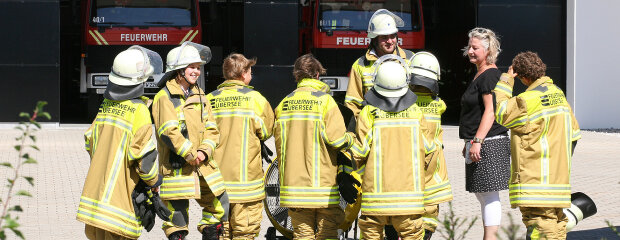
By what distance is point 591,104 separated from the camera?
2020 centimetres

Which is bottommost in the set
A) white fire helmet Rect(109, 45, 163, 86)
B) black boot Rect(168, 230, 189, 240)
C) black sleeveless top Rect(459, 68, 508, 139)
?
black boot Rect(168, 230, 189, 240)

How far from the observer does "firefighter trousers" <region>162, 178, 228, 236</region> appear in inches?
282

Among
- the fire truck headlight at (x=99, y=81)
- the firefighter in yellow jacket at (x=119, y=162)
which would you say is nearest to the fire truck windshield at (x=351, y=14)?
the fire truck headlight at (x=99, y=81)

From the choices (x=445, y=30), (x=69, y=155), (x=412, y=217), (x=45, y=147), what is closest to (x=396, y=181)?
(x=412, y=217)

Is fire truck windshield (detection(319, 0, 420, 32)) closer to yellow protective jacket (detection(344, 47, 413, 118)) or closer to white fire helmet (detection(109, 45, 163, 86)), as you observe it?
yellow protective jacket (detection(344, 47, 413, 118))

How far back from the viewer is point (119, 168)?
Result: 244 inches

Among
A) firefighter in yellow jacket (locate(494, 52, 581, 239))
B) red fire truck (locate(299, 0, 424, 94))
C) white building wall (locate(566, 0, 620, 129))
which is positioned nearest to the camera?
firefighter in yellow jacket (locate(494, 52, 581, 239))

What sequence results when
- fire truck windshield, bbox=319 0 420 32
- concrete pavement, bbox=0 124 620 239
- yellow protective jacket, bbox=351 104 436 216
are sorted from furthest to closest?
fire truck windshield, bbox=319 0 420 32, concrete pavement, bbox=0 124 620 239, yellow protective jacket, bbox=351 104 436 216

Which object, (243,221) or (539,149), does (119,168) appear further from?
(539,149)

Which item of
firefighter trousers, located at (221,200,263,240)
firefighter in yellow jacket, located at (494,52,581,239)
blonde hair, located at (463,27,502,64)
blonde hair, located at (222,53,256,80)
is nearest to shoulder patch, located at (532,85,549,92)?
firefighter in yellow jacket, located at (494,52,581,239)

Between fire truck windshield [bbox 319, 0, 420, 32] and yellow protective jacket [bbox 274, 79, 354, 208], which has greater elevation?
fire truck windshield [bbox 319, 0, 420, 32]

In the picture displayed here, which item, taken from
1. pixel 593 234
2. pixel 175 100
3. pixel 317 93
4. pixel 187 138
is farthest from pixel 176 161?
pixel 593 234

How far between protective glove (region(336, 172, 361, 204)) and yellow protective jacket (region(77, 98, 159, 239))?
4.66ft

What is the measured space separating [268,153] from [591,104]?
45.0 feet
